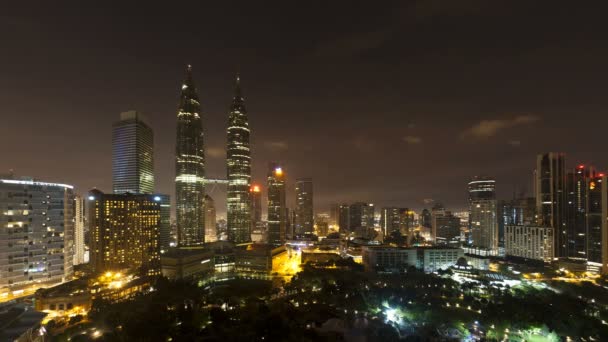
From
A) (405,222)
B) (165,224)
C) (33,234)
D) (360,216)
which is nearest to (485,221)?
(405,222)

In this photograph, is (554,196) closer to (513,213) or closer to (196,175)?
(513,213)

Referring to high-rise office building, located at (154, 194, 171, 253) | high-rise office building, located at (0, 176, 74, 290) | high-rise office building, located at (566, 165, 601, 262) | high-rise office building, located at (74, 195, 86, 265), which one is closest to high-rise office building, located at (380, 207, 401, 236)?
high-rise office building, located at (566, 165, 601, 262)

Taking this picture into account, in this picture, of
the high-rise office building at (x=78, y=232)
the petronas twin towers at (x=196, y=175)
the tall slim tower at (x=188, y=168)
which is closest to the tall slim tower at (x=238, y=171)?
the petronas twin towers at (x=196, y=175)

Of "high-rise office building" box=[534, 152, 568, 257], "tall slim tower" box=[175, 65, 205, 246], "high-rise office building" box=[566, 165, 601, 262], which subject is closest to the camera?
"high-rise office building" box=[566, 165, 601, 262]

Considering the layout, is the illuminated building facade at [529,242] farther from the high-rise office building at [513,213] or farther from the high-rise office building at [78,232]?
the high-rise office building at [78,232]

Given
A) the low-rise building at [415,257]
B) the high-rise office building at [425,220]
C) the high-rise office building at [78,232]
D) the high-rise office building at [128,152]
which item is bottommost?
the high-rise office building at [425,220]

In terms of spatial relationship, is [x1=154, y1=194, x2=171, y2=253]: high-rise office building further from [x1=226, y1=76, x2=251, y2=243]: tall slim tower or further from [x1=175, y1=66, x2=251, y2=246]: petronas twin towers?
[x1=226, y1=76, x2=251, y2=243]: tall slim tower
